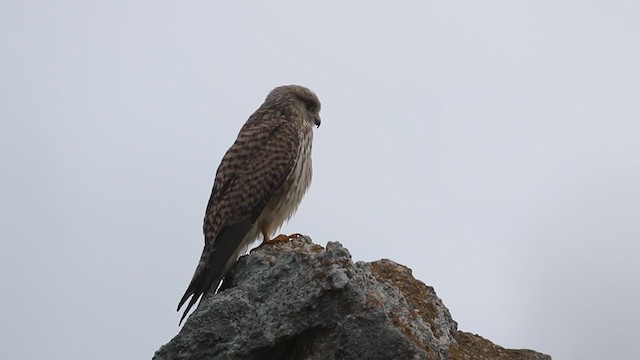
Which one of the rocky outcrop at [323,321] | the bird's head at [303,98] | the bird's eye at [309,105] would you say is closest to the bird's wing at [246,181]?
the bird's head at [303,98]

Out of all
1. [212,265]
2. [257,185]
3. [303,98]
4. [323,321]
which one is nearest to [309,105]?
[303,98]

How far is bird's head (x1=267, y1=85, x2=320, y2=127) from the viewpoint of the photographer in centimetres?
759

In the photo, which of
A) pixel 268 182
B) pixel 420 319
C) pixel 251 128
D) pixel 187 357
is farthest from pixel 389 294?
pixel 251 128

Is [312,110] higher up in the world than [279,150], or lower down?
higher up

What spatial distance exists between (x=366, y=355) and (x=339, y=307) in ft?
0.96

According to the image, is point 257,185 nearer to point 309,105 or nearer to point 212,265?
point 212,265

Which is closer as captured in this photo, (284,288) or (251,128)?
(284,288)

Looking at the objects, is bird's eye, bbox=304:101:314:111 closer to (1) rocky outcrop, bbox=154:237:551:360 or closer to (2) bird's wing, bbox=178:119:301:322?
(2) bird's wing, bbox=178:119:301:322

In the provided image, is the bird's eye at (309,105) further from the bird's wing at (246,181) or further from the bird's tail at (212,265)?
the bird's tail at (212,265)

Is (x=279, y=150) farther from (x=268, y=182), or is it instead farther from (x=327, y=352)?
(x=327, y=352)

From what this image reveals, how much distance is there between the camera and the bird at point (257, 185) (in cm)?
605

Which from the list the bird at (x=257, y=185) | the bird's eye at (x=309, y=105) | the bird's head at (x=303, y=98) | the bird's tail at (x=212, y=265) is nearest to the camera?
the bird's tail at (x=212, y=265)

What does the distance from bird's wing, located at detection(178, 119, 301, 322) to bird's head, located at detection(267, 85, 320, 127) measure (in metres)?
0.69

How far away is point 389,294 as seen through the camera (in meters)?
4.23
